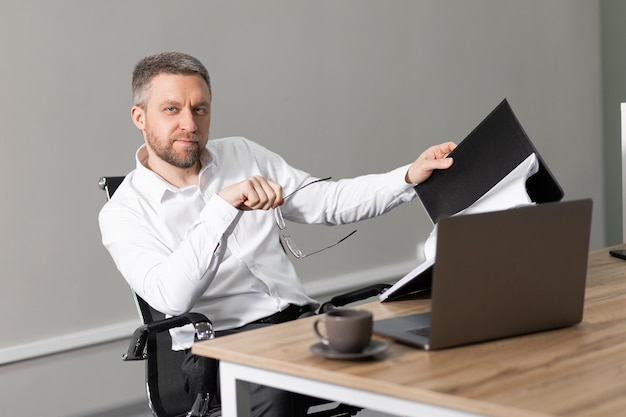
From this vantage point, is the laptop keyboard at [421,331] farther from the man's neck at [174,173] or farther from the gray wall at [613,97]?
the gray wall at [613,97]

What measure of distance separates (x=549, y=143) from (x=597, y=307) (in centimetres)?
365

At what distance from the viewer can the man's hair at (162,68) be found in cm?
250

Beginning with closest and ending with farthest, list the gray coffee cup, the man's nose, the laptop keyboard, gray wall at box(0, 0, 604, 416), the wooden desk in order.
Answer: the wooden desk
the gray coffee cup
the laptop keyboard
the man's nose
gray wall at box(0, 0, 604, 416)

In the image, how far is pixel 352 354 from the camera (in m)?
1.43

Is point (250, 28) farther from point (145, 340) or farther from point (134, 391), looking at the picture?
point (145, 340)

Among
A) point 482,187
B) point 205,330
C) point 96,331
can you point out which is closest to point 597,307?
point 482,187

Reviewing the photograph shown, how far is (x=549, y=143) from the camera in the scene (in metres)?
5.30

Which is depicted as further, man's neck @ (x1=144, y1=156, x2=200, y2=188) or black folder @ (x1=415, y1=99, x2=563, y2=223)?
man's neck @ (x1=144, y1=156, x2=200, y2=188)

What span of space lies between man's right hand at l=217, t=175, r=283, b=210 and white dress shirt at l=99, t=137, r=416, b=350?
38 millimetres

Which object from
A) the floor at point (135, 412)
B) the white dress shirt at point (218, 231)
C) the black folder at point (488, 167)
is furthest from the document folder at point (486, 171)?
the floor at point (135, 412)

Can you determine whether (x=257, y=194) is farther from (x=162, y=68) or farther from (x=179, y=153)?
(x=162, y=68)

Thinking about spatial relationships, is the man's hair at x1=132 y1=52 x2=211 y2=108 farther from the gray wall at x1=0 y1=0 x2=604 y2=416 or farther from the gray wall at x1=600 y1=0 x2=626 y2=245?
the gray wall at x1=600 y1=0 x2=626 y2=245

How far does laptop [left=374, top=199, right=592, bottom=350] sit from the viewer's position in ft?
4.70


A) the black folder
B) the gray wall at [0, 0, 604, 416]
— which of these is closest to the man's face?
the black folder
